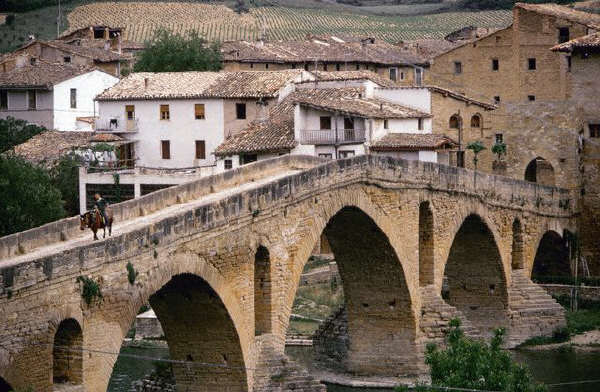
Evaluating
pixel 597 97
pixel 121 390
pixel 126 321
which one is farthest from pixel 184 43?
pixel 126 321

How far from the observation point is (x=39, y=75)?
231ft

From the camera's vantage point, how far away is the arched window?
198ft

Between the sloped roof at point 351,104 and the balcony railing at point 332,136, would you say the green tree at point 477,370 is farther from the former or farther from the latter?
the balcony railing at point 332,136

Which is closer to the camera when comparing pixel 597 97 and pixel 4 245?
pixel 4 245

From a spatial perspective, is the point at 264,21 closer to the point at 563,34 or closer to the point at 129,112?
the point at 563,34

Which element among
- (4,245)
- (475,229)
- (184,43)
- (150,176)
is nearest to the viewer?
(4,245)

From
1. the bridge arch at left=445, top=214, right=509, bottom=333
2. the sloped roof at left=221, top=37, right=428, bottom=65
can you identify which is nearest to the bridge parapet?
the bridge arch at left=445, top=214, right=509, bottom=333

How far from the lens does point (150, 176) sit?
2244 inches

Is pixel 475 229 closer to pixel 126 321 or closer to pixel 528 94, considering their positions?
pixel 528 94

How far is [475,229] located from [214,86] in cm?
1472

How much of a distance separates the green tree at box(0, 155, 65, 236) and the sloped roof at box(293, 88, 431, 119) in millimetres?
10116

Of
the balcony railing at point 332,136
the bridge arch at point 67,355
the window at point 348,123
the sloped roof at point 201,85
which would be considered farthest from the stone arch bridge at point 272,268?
the sloped roof at point 201,85

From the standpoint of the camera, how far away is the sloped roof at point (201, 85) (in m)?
60.1

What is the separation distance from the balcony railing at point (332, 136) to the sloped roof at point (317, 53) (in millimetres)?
23149
